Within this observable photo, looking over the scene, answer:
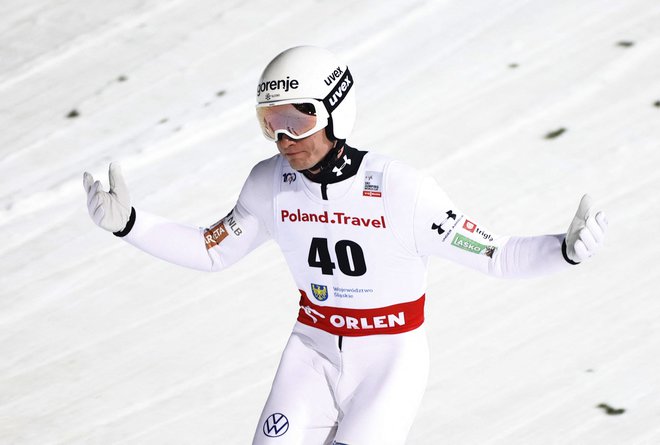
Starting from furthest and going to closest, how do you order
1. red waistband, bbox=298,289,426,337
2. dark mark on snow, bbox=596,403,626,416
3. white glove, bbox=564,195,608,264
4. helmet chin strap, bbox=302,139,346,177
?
dark mark on snow, bbox=596,403,626,416
red waistband, bbox=298,289,426,337
helmet chin strap, bbox=302,139,346,177
white glove, bbox=564,195,608,264

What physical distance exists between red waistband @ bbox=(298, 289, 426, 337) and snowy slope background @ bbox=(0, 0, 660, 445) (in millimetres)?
1165

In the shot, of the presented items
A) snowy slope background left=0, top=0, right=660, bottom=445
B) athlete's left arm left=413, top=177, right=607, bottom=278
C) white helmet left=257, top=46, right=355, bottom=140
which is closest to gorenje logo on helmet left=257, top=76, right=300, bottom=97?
white helmet left=257, top=46, right=355, bottom=140

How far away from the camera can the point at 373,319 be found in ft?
12.7

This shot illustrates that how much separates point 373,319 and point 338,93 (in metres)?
→ 0.74

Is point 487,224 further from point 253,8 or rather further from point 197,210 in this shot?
point 253,8

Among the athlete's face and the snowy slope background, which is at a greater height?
the athlete's face

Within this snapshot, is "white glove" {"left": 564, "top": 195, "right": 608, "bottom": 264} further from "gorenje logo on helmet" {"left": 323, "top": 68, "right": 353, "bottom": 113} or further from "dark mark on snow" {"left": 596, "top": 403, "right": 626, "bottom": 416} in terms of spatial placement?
"dark mark on snow" {"left": 596, "top": 403, "right": 626, "bottom": 416}

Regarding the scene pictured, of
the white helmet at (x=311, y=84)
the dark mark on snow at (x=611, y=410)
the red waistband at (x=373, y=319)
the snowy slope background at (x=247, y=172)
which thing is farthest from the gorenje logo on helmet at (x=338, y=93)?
the dark mark on snow at (x=611, y=410)

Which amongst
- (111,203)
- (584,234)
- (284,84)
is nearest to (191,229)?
(111,203)

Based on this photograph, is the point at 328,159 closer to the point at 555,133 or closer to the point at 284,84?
the point at 284,84

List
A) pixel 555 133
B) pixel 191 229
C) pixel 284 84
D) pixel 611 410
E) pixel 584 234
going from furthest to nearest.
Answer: pixel 555 133, pixel 611 410, pixel 191 229, pixel 284 84, pixel 584 234

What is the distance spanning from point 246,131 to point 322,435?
3.63m

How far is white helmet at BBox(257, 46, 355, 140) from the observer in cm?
365

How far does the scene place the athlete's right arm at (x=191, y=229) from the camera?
396 centimetres
